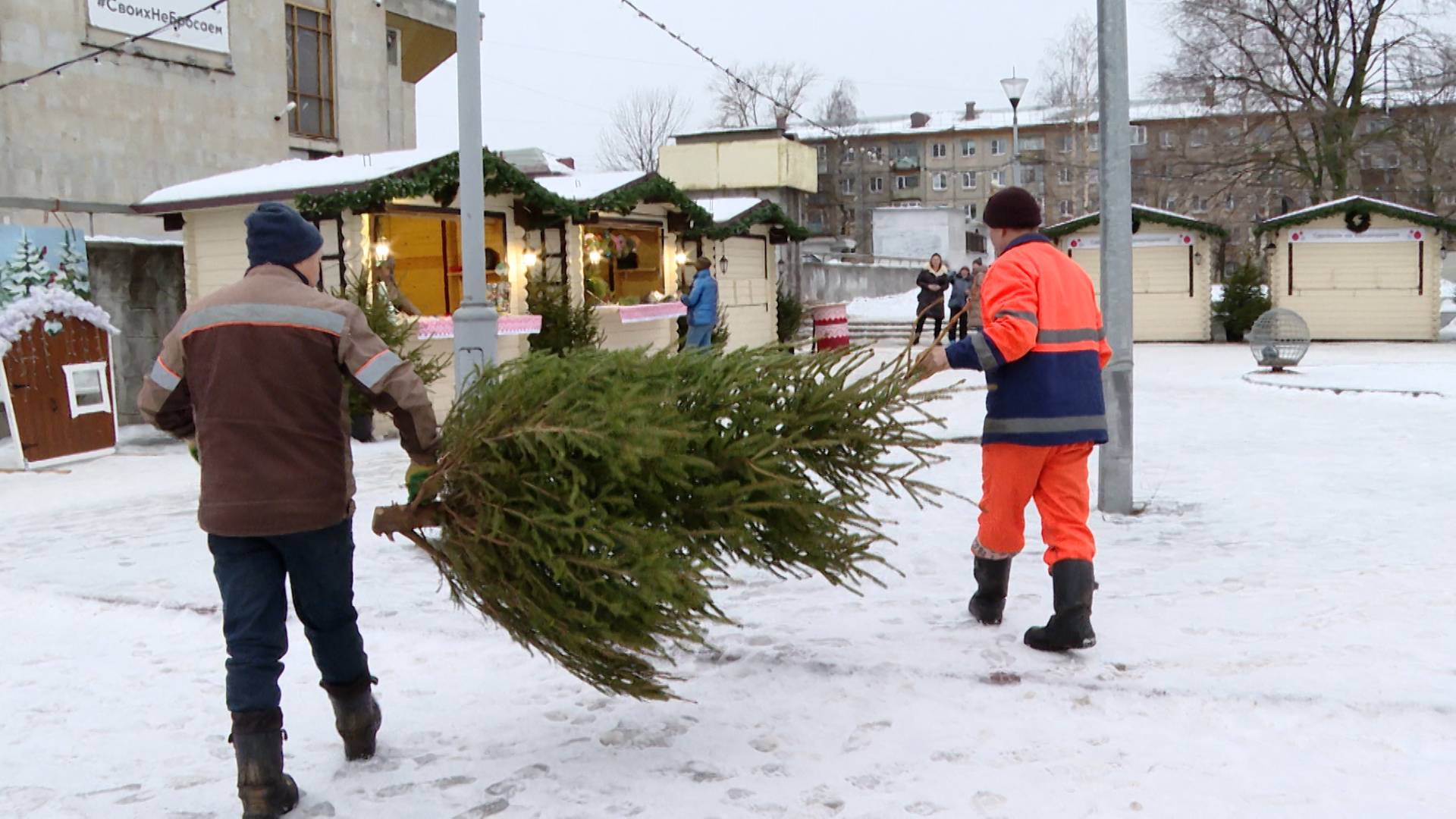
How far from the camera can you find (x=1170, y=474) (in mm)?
9156

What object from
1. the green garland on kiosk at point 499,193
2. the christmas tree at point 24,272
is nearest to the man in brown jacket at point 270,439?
the green garland on kiosk at point 499,193

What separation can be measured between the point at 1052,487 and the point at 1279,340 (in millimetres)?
15360

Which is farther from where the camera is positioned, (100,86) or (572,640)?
(100,86)

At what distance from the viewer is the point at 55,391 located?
38.9 ft

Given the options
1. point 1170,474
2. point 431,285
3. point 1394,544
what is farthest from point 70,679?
Answer: point 431,285

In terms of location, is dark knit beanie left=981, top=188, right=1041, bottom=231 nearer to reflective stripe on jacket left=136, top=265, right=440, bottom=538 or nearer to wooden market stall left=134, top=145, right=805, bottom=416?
reflective stripe on jacket left=136, top=265, right=440, bottom=538

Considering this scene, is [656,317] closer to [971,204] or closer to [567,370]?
[567,370]

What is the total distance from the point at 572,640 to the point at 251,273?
1.42 m

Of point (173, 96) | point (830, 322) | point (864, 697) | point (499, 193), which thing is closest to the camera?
point (864, 697)

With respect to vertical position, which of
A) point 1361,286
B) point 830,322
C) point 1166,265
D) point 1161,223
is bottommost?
point 830,322

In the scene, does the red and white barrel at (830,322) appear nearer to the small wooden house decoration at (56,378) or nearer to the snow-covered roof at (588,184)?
the snow-covered roof at (588,184)

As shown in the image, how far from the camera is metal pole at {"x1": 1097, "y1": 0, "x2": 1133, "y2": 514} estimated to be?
742 centimetres

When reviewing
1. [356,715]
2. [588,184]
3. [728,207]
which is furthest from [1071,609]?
[728,207]

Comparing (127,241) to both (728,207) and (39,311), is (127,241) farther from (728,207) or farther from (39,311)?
(728,207)
